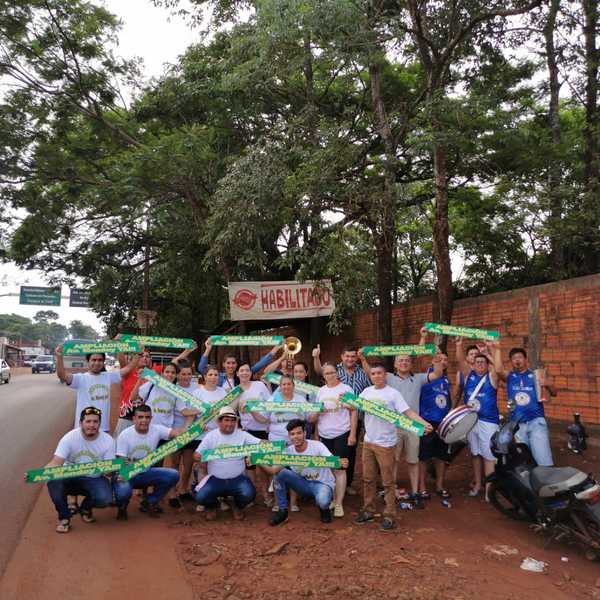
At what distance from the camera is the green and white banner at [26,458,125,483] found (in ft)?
16.6

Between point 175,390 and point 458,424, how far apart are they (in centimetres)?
311

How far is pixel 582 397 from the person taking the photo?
7.93 m

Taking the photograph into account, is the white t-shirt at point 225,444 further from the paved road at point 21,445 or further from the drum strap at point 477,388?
the drum strap at point 477,388

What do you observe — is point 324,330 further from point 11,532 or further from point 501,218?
point 11,532

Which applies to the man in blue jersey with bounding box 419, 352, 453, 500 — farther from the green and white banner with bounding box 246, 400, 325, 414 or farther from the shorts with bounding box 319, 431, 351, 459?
the green and white banner with bounding box 246, 400, 325, 414

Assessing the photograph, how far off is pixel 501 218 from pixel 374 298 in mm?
4007

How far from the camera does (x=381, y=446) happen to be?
5473mm

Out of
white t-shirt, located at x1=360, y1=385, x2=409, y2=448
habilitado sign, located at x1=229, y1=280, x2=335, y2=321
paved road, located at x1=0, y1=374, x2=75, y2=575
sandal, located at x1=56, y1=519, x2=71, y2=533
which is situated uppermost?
habilitado sign, located at x1=229, y1=280, x2=335, y2=321

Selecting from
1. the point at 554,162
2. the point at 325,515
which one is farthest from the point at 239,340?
the point at 554,162

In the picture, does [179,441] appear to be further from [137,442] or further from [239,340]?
[239,340]

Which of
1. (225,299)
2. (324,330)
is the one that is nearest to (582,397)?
(324,330)

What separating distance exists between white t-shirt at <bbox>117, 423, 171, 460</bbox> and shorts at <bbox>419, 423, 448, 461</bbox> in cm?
287

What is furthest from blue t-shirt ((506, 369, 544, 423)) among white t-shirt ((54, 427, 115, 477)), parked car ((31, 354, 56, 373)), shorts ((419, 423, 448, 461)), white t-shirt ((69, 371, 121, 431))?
parked car ((31, 354, 56, 373))

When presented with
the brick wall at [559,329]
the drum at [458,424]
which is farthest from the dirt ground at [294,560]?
the brick wall at [559,329]
